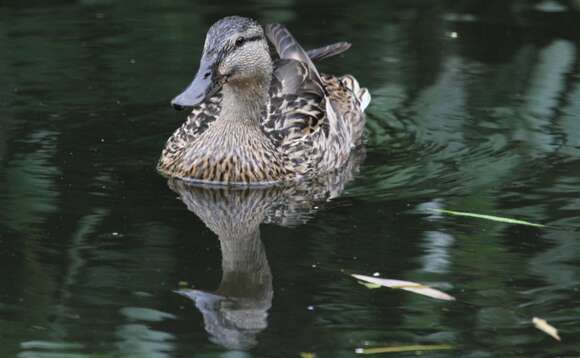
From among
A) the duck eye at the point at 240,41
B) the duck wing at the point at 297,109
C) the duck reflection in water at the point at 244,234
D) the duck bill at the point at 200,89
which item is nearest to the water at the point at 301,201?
the duck reflection in water at the point at 244,234

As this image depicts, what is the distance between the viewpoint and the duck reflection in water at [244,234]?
7.43 m

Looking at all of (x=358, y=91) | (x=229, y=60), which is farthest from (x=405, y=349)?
(x=358, y=91)

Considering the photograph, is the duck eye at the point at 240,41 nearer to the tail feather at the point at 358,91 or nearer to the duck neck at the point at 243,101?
the duck neck at the point at 243,101

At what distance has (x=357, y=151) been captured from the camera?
11.2 m

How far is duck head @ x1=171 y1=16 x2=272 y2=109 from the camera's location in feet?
31.5

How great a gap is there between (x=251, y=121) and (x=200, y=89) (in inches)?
41.3

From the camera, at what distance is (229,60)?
32.8 ft

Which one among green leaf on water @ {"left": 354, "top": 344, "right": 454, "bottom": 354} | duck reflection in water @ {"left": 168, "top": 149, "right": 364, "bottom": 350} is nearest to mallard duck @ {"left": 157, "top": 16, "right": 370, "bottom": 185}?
duck reflection in water @ {"left": 168, "top": 149, "right": 364, "bottom": 350}

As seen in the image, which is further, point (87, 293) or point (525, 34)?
point (525, 34)

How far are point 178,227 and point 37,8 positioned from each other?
19.6 ft

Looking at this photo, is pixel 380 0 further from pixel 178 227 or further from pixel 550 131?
pixel 178 227

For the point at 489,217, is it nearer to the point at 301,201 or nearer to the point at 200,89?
the point at 301,201

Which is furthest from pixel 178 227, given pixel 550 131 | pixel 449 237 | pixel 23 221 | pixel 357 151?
pixel 550 131

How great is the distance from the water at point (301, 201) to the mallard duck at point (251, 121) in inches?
11.0
